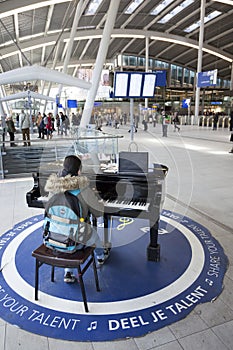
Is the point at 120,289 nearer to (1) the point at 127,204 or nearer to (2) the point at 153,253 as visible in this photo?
(2) the point at 153,253

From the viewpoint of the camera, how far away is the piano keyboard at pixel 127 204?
2.52 m

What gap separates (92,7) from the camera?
23.6m

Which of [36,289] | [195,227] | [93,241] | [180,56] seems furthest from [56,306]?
[180,56]

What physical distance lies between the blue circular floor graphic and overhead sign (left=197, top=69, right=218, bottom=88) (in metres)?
17.9

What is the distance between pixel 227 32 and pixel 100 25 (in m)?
14.8

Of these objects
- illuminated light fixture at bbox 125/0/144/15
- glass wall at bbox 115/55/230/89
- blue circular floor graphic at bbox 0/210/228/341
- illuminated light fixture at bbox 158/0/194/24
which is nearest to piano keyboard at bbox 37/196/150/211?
blue circular floor graphic at bbox 0/210/228/341

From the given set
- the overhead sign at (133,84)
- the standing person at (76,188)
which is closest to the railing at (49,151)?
the overhead sign at (133,84)

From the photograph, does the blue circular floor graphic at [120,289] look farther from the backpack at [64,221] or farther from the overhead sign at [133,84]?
the overhead sign at [133,84]

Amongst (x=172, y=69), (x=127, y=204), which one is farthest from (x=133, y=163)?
(x=172, y=69)

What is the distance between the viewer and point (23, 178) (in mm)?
6828

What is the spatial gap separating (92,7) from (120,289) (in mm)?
26820

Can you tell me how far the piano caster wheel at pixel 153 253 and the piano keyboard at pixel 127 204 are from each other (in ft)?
1.88

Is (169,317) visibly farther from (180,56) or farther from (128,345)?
(180,56)

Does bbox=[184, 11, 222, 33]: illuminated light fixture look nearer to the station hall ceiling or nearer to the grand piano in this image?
the station hall ceiling
